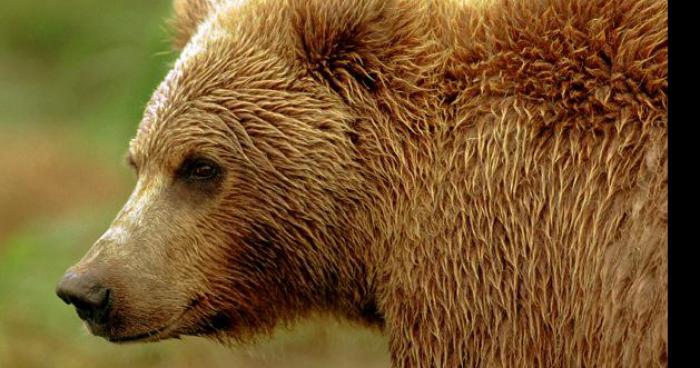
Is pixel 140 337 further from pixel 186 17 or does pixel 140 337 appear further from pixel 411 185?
pixel 186 17

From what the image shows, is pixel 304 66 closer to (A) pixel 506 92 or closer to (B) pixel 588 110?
(A) pixel 506 92

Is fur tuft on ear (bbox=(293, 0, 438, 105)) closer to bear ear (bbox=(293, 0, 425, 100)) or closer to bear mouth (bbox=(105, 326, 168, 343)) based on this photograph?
bear ear (bbox=(293, 0, 425, 100))

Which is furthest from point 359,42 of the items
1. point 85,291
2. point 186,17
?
point 85,291

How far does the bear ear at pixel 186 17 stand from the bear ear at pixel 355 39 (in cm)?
73

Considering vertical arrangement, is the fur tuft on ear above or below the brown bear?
above

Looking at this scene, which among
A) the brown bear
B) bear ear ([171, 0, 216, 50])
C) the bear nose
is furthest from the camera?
bear ear ([171, 0, 216, 50])

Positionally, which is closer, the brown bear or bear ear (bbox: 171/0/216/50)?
the brown bear

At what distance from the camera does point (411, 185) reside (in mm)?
3719

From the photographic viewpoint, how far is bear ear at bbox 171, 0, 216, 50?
14.7 ft

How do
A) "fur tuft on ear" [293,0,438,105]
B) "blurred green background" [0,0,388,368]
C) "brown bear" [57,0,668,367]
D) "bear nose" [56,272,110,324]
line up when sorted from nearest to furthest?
"brown bear" [57,0,668,367], "bear nose" [56,272,110,324], "fur tuft on ear" [293,0,438,105], "blurred green background" [0,0,388,368]

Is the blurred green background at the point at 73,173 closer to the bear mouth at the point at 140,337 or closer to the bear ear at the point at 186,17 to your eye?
the bear ear at the point at 186,17

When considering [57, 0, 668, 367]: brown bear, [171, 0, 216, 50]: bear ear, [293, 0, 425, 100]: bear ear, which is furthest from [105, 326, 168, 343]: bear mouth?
[171, 0, 216, 50]: bear ear

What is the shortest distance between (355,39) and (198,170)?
782 millimetres

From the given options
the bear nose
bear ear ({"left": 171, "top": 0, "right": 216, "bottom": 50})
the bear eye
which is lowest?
the bear nose
